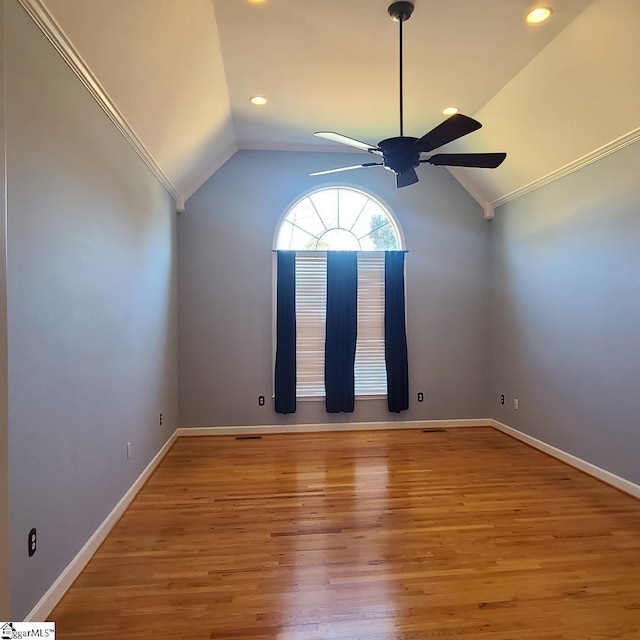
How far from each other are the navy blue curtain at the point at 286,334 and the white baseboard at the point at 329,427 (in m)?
0.25

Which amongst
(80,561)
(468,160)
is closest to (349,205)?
(468,160)

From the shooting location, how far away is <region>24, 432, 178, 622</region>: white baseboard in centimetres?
196

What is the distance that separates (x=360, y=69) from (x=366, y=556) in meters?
3.46

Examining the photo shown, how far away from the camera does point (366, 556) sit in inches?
99.8

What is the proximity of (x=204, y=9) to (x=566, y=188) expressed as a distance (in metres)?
3.42

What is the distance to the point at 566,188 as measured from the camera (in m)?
4.16

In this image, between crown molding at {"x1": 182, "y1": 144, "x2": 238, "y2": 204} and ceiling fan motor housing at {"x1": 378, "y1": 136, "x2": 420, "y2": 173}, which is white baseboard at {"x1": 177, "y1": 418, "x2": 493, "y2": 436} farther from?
ceiling fan motor housing at {"x1": 378, "y1": 136, "x2": 420, "y2": 173}

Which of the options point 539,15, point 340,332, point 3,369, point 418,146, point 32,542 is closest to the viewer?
point 3,369

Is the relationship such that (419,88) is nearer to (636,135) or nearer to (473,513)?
(636,135)

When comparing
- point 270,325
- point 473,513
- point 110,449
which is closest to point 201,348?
point 270,325

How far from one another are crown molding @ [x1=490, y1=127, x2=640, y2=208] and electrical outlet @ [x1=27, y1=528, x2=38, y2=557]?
448 centimetres

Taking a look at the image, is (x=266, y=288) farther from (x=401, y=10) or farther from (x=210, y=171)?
(x=401, y=10)

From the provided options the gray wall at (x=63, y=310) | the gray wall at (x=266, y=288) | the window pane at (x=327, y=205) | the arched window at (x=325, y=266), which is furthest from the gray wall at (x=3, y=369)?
the window pane at (x=327, y=205)

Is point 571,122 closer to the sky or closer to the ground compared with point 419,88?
closer to the ground
